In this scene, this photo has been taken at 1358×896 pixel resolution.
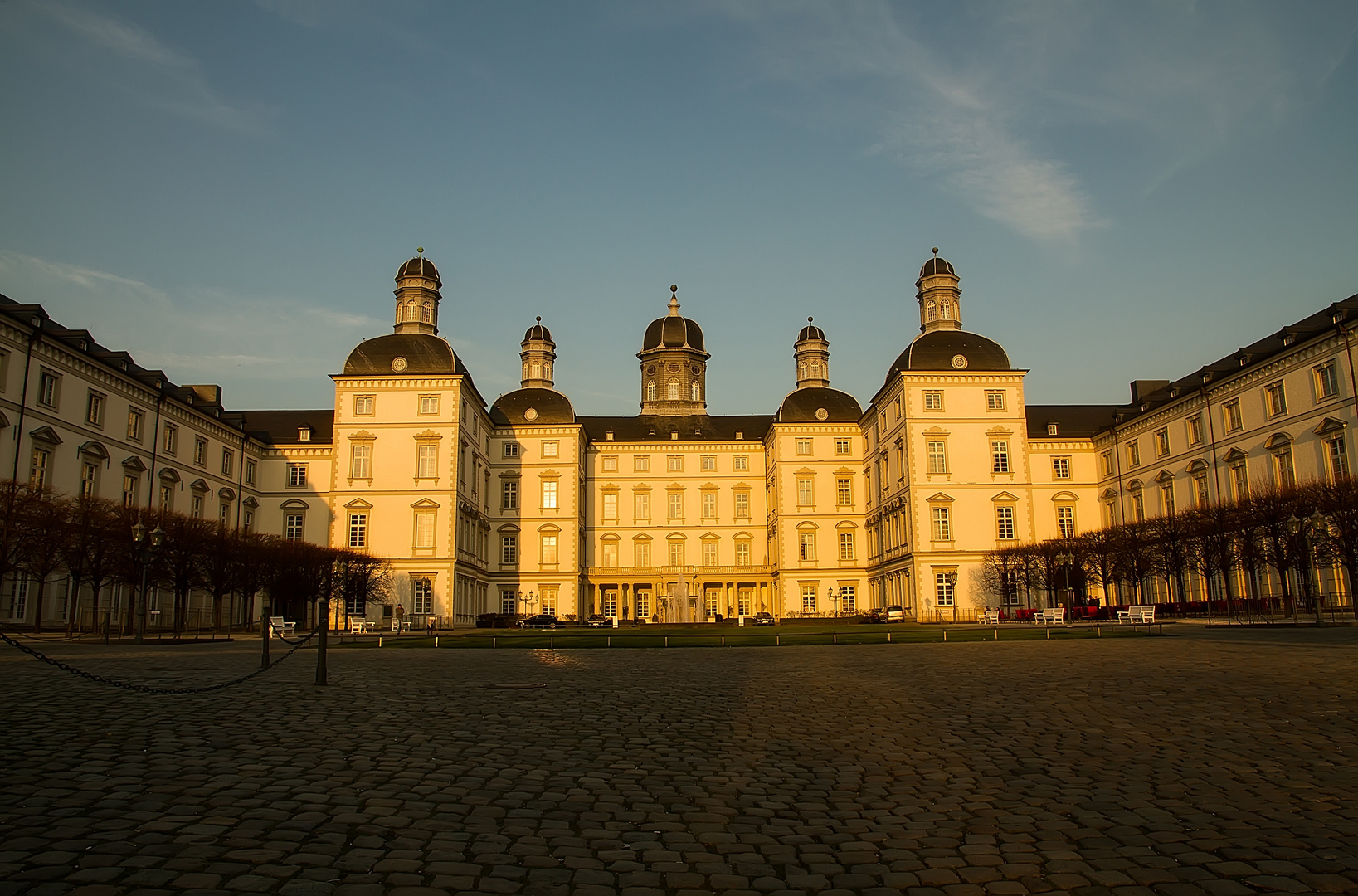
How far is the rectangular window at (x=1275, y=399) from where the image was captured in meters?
46.5

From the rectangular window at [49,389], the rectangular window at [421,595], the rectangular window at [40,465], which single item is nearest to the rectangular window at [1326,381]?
the rectangular window at [421,595]

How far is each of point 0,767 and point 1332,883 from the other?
9317 millimetres

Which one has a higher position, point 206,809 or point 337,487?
point 337,487

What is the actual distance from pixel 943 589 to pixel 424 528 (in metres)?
31.4

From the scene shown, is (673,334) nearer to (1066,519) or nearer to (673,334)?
(673,334)

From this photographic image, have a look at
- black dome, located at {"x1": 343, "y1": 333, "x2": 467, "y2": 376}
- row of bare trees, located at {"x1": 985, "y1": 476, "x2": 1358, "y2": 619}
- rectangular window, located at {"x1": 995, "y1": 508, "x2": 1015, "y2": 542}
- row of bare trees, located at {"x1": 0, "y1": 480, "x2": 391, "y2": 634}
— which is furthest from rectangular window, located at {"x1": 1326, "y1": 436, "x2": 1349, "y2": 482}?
black dome, located at {"x1": 343, "y1": 333, "x2": 467, "y2": 376}

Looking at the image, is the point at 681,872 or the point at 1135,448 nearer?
the point at 681,872

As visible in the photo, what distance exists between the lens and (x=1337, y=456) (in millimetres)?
42406

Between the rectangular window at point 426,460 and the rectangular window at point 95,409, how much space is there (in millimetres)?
17710

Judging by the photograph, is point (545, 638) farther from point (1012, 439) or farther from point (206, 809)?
point (1012, 439)

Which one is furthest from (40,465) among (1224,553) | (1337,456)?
(1337,456)

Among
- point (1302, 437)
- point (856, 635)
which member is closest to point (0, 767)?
point (856, 635)

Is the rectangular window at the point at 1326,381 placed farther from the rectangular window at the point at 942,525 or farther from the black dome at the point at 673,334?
the black dome at the point at 673,334

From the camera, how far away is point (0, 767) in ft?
25.5
